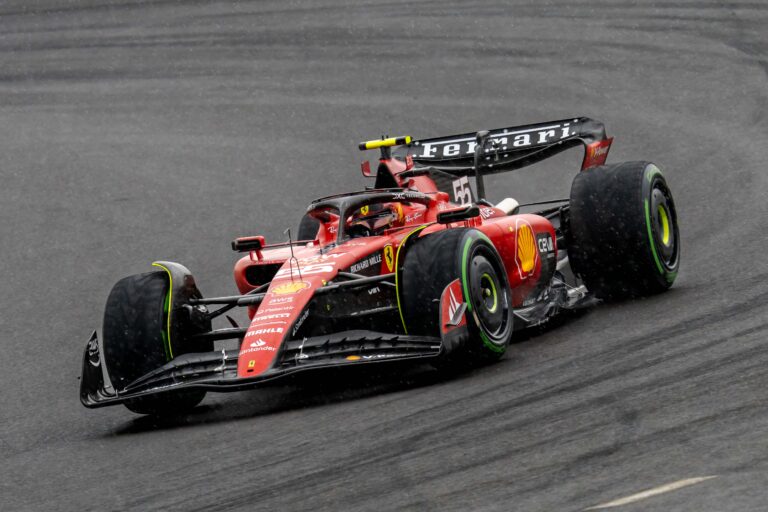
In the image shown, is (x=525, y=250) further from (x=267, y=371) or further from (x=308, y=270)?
(x=267, y=371)

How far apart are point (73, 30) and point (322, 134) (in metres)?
6.74

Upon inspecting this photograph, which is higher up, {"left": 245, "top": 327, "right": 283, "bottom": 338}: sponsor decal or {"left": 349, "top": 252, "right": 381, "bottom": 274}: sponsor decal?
{"left": 349, "top": 252, "right": 381, "bottom": 274}: sponsor decal

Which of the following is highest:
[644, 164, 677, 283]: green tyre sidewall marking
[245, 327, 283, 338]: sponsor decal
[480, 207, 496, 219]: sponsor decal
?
[480, 207, 496, 219]: sponsor decal

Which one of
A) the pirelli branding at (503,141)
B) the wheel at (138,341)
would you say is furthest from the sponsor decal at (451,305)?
the pirelli branding at (503,141)

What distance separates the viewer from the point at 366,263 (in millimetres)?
9055

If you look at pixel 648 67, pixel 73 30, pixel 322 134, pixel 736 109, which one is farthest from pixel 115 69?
pixel 736 109

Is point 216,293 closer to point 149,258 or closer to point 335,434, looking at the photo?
point 149,258

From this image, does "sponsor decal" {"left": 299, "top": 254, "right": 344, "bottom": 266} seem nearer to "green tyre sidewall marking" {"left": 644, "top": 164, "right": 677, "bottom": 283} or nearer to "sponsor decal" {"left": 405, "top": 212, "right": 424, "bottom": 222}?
"sponsor decal" {"left": 405, "top": 212, "right": 424, "bottom": 222}

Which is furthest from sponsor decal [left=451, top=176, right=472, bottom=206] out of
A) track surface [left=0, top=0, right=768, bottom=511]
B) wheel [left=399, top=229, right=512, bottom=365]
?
wheel [left=399, top=229, right=512, bottom=365]

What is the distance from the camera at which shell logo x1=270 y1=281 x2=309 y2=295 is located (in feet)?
28.0

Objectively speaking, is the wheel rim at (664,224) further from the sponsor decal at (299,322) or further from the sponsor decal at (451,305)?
the sponsor decal at (299,322)

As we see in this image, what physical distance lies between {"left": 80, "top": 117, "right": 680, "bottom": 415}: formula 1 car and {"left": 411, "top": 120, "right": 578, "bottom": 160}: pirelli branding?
3.05 feet

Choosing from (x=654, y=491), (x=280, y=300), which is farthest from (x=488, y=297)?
(x=654, y=491)

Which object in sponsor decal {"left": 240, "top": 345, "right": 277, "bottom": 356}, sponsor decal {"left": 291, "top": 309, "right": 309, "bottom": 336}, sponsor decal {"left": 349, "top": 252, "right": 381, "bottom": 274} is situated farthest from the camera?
sponsor decal {"left": 349, "top": 252, "right": 381, "bottom": 274}
